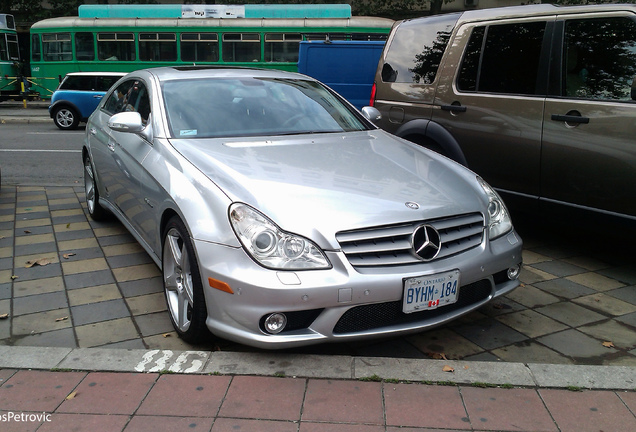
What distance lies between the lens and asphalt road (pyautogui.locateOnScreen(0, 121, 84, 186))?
8.51 meters

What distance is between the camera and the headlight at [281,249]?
280cm

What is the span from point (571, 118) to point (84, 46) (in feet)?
59.4

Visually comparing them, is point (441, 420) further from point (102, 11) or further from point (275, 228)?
point (102, 11)

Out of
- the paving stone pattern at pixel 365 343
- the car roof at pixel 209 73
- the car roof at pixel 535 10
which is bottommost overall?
the paving stone pattern at pixel 365 343

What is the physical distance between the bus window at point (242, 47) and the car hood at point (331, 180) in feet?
48.2

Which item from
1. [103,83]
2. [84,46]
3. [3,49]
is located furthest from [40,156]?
[3,49]

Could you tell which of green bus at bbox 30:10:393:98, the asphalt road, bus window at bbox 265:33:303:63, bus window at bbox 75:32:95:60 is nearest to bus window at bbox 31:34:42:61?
green bus at bbox 30:10:393:98

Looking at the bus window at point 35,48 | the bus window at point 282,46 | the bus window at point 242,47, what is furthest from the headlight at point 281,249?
the bus window at point 35,48

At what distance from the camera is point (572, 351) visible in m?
3.28

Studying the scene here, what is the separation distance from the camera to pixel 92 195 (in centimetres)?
596

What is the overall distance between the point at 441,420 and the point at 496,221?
1.37 m

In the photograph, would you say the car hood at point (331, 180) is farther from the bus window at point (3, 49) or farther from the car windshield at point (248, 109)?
the bus window at point (3, 49)

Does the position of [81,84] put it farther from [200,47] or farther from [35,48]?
[35,48]

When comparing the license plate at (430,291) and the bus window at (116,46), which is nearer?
the license plate at (430,291)
